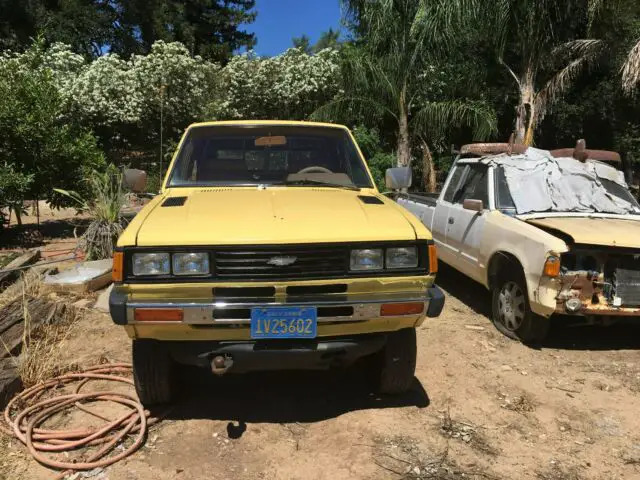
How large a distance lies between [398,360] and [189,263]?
1.52 meters

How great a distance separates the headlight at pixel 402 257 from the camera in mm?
2969

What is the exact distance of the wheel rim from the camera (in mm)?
4871

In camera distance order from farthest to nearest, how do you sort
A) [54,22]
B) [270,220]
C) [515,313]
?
1. [54,22]
2. [515,313]
3. [270,220]

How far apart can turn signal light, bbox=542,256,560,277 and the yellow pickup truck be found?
1.63 metres

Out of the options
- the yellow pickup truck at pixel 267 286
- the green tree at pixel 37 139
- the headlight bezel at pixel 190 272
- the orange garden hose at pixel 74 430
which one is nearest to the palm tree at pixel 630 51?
the yellow pickup truck at pixel 267 286

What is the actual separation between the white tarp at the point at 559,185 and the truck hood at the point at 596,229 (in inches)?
11.5

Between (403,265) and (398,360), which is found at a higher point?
(403,265)

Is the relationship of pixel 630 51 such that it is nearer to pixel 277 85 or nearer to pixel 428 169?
pixel 428 169

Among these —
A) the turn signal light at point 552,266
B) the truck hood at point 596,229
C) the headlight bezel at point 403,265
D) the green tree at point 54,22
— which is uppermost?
the green tree at point 54,22

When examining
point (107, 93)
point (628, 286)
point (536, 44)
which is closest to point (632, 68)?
point (536, 44)

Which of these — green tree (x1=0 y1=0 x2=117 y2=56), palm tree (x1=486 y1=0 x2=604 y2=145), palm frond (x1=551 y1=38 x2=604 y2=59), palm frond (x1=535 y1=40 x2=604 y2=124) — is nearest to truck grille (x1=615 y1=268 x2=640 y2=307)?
palm tree (x1=486 y1=0 x2=604 y2=145)

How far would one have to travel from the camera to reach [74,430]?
324 cm

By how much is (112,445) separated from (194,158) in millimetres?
2269

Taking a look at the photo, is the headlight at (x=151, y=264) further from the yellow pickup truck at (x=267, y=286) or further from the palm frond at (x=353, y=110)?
the palm frond at (x=353, y=110)
